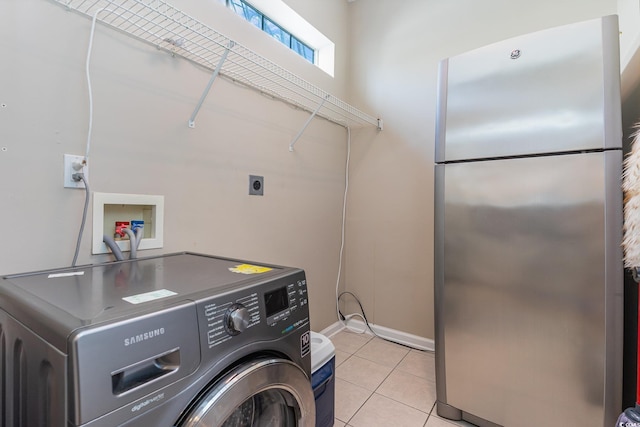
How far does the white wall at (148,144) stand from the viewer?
0.90 metres

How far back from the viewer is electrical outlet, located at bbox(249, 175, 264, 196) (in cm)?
162

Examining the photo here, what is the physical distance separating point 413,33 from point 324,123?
0.92m

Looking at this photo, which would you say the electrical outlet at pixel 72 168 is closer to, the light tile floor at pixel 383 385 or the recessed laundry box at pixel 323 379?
the recessed laundry box at pixel 323 379

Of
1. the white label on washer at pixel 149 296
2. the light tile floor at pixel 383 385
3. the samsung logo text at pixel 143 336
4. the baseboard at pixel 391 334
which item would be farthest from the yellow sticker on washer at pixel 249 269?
the baseboard at pixel 391 334

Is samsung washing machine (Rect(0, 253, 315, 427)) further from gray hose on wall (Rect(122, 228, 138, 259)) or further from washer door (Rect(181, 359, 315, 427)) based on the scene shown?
gray hose on wall (Rect(122, 228, 138, 259))

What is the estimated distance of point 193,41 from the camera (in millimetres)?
1230

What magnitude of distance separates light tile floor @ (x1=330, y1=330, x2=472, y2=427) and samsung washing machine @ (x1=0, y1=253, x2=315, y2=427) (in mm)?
725

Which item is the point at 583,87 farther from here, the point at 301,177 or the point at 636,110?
the point at 301,177

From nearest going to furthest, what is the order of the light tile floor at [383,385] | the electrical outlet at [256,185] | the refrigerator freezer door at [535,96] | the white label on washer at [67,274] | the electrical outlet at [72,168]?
the white label on washer at [67,274]
the electrical outlet at [72,168]
the refrigerator freezer door at [535,96]
the light tile floor at [383,385]
the electrical outlet at [256,185]

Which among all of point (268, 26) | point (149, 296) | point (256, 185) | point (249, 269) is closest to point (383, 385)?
point (249, 269)

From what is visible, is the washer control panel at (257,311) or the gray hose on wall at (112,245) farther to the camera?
the gray hose on wall at (112,245)

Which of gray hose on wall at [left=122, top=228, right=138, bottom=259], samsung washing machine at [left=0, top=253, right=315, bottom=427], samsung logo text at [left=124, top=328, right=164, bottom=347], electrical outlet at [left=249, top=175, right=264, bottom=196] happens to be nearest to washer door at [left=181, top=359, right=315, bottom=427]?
samsung washing machine at [left=0, top=253, right=315, bottom=427]

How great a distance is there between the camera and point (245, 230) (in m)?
1.61

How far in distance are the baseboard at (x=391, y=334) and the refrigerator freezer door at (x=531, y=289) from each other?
0.68 meters
